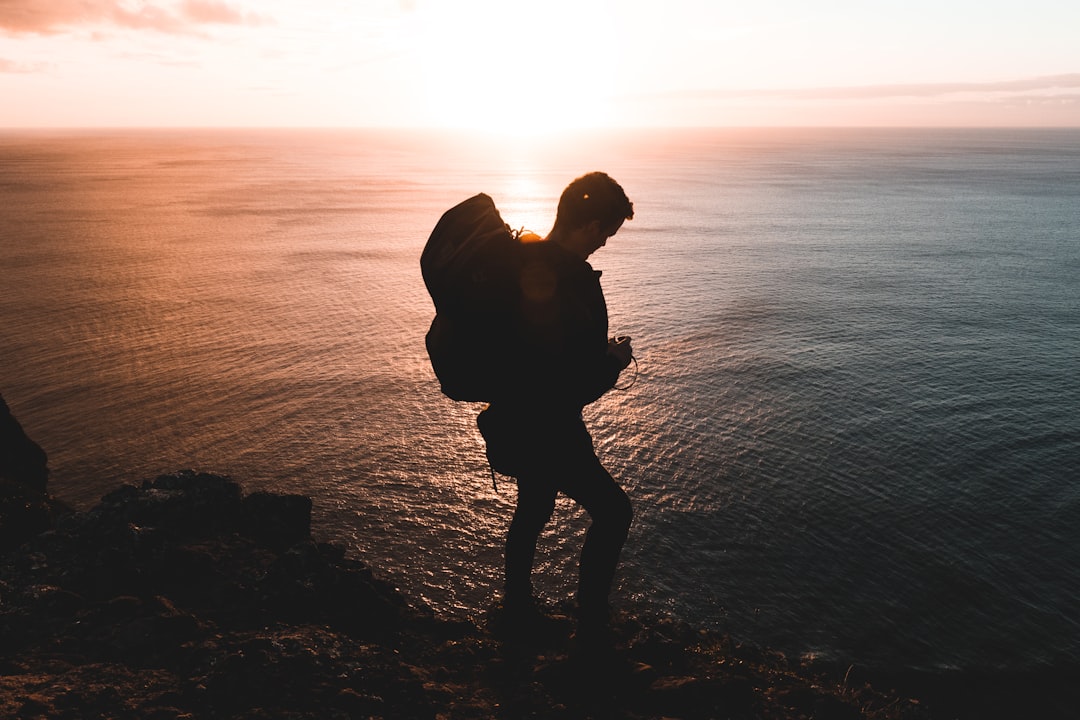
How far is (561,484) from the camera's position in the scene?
3.83 meters

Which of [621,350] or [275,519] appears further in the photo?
[275,519]

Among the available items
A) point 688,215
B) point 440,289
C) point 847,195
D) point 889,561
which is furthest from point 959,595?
point 847,195

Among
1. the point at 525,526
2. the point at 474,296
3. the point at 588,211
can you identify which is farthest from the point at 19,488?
the point at 588,211

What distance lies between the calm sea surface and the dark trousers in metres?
5.19

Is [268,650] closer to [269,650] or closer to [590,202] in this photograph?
[269,650]

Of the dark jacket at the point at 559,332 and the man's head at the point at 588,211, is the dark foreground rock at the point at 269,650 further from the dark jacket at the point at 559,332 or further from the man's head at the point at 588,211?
the man's head at the point at 588,211

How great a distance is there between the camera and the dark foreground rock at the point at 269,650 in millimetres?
3701

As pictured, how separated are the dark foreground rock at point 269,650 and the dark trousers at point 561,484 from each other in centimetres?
65

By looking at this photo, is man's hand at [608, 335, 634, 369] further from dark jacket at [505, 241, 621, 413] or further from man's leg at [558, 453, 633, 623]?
man's leg at [558, 453, 633, 623]

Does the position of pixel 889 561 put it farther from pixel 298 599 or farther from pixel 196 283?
pixel 196 283

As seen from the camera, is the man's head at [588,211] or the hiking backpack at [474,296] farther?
the man's head at [588,211]

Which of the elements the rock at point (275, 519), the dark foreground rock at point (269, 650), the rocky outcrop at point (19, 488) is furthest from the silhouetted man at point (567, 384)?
the rocky outcrop at point (19, 488)

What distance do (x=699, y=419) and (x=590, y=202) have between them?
12.2m

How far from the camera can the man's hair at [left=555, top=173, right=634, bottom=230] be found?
3.44 metres
